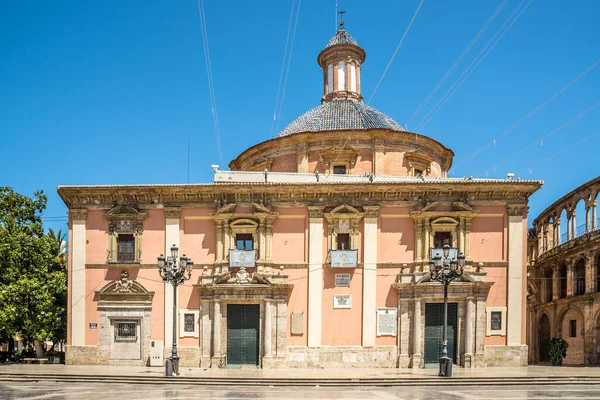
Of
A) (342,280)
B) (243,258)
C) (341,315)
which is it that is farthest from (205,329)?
(342,280)

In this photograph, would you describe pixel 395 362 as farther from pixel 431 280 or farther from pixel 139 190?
pixel 139 190

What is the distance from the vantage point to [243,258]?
2364 centimetres

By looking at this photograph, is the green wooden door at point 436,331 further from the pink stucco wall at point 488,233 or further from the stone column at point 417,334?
the pink stucco wall at point 488,233

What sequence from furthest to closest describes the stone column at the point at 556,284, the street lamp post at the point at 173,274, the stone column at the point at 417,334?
the stone column at the point at 556,284 < the stone column at the point at 417,334 < the street lamp post at the point at 173,274

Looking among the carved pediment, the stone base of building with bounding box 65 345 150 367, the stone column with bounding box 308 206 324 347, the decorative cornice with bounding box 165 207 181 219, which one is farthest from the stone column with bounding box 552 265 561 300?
the stone base of building with bounding box 65 345 150 367

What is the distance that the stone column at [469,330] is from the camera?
23.0 meters

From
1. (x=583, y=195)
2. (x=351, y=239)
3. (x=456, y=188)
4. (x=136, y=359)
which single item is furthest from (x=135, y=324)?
(x=583, y=195)

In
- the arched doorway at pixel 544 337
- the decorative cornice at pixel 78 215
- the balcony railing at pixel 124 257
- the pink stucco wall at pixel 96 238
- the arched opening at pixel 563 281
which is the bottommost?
the arched doorway at pixel 544 337

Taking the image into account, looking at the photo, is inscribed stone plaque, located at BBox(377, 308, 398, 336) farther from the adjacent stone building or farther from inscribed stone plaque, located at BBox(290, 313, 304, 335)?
the adjacent stone building

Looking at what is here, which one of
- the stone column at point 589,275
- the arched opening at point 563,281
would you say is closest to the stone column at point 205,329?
the stone column at point 589,275

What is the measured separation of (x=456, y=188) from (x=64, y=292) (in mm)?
18102

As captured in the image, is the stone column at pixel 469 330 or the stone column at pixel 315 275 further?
the stone column at pixel 315 275

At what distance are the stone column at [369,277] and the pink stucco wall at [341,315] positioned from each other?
22 centimetres

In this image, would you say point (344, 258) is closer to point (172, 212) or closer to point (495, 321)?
point (495, 321)
